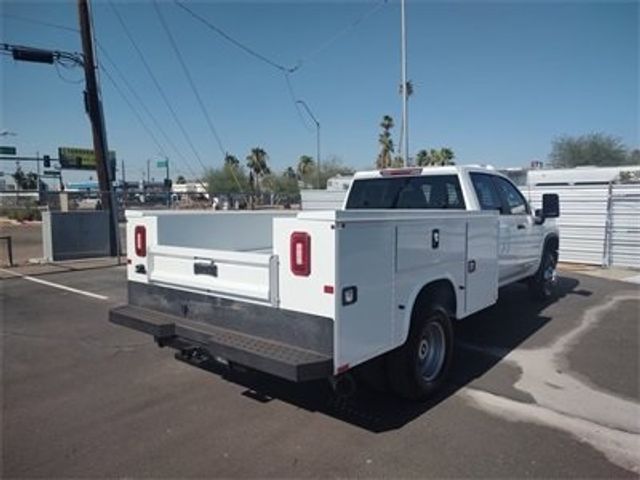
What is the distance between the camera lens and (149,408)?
439 cm

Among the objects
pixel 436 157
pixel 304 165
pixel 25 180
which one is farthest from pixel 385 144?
pixel 25 180

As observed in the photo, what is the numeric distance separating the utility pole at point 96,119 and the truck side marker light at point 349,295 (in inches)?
538

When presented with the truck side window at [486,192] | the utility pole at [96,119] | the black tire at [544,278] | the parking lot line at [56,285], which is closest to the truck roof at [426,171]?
the truck side window at [486,192]

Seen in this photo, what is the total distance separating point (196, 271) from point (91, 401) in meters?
1.56

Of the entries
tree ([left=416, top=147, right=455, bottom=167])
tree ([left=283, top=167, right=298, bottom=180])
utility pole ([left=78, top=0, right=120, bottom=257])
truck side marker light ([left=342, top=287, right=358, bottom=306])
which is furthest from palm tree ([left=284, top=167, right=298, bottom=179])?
truck side marker light ([left=342, top=287, right=358, bottom=306])

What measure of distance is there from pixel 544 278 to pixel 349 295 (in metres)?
6.62

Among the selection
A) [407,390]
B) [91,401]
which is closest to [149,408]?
[91,401]

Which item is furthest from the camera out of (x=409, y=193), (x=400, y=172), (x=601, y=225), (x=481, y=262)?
(x=601, y=225)

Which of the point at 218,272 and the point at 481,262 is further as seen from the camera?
the point at 481,262

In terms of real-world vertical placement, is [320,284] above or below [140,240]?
below

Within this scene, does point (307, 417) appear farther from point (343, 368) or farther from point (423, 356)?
point (423, 356)

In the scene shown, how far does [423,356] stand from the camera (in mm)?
4660

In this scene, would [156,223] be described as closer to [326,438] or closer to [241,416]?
[241,416]

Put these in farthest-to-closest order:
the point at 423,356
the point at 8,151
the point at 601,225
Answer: the point at 8,151, the point at 601,225, the point at 423,356
